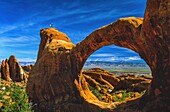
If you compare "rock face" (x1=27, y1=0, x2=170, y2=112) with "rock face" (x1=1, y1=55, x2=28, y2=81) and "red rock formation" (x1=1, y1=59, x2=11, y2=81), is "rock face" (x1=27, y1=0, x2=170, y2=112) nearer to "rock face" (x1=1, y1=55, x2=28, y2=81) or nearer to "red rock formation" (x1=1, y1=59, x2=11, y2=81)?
"rock face" (x1=1, y1=55, x2=28, y2=81)

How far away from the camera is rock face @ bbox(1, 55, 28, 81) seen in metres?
70.3

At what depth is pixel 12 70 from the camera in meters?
71.1

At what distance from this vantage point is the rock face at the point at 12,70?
70.3 m

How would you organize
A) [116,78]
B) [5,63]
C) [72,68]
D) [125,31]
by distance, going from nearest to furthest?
[125,31] < [72,68] < [116,78] < [5,63]

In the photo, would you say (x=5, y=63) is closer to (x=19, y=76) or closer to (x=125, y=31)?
(x=19, y=76)

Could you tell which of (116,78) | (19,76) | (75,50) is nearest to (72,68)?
(75,50)

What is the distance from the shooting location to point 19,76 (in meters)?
71.6

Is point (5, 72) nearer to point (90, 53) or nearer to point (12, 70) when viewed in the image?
point (12, 70)

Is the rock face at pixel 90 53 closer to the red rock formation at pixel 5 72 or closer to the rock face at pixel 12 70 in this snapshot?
the rock face at pixel 12 70

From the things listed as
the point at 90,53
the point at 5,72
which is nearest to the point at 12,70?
the point at 5,72

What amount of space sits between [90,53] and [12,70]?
172ft

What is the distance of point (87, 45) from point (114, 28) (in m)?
4.09

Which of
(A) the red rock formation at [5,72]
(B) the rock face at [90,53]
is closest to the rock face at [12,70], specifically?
(A) the red rock formation at [5,72]

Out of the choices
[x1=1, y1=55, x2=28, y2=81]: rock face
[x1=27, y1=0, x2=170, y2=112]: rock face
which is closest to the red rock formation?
[x1=1, y1=55, x2=28, y2=81]: rock face
